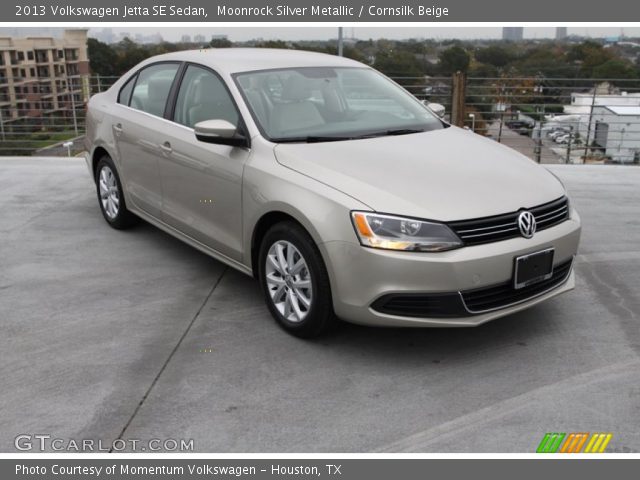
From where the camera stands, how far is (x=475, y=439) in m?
2.90

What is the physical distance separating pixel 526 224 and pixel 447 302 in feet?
1.98

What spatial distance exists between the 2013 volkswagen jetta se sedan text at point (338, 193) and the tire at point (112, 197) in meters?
0.39

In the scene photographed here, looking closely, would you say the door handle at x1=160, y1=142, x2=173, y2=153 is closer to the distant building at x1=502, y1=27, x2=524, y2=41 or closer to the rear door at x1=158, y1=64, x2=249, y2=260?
the rear door at x1=158, y1=64, x2=249, y2=260

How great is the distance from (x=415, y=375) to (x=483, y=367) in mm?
375

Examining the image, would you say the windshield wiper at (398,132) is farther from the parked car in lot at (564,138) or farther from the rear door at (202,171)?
the parked car in lot at (564,138)

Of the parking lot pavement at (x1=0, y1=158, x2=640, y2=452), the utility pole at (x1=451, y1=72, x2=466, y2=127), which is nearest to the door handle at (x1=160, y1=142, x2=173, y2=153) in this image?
the parking lot pavement at (x1=0, y1=158, x2=640, y2=452)

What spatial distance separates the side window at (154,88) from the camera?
5012mm

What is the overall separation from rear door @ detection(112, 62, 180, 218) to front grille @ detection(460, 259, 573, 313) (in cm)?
257

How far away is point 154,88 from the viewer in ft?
17.1

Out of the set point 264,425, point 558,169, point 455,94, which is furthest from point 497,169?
point 455,94

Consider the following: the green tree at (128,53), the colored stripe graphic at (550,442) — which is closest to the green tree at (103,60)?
the green tree at (128,53)

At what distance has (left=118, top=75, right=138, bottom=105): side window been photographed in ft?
18.3

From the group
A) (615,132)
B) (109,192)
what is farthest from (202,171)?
(615,132)

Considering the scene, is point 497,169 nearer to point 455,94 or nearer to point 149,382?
point 149,382
